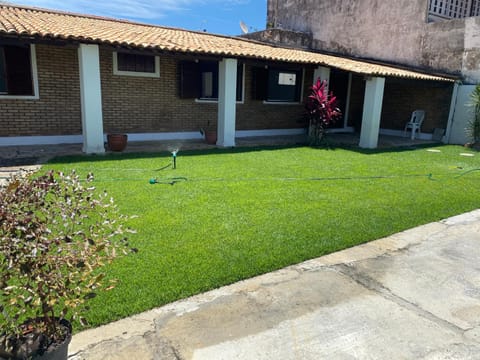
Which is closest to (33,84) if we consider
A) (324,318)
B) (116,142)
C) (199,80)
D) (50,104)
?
(50,104)

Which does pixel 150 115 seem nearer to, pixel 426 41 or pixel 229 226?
pixel 229 226

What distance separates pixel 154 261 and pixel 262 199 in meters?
2.80

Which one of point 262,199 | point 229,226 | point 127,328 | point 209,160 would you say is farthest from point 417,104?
Result: point 127,328


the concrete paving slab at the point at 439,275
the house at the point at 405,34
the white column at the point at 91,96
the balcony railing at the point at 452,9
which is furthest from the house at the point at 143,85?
the concrete paving slab at the point at 439,275

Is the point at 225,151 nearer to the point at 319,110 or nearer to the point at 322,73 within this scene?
the point at 319,110

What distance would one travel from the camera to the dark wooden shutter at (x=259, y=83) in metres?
14.1

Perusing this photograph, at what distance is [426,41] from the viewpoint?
1535cm

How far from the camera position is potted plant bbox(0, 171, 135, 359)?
1.96 m

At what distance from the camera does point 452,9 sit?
16.1m

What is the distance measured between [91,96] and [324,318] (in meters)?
8.25

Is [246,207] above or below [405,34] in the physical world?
below

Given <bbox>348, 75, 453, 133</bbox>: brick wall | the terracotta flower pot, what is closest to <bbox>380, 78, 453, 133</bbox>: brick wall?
<bbox>348, 75, 453, 133</bbox>: brick wall

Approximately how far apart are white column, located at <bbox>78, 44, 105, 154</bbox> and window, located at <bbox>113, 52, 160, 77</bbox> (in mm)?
2419

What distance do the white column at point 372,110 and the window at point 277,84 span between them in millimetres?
3586
